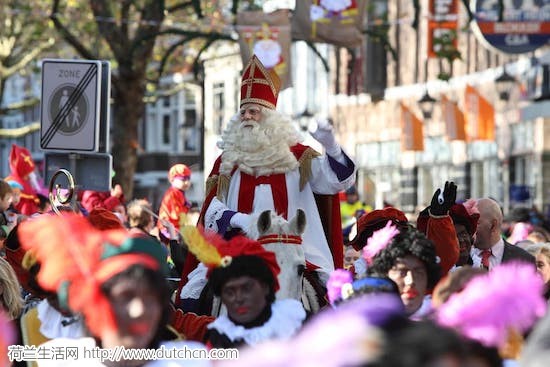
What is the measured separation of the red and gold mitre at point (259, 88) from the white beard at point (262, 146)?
16 centimetres

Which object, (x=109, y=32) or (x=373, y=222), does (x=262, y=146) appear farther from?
(x=109, y=32)

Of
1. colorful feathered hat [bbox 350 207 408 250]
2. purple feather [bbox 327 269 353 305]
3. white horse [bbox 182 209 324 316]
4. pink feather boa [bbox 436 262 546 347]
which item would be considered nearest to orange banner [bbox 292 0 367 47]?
colorful feathered hat [bbox 350 207 408 250]

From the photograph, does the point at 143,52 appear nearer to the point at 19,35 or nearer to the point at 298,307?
the point at 19,35

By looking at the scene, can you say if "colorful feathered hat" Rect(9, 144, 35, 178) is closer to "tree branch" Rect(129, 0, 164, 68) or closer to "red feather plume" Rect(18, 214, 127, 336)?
"tree branch" Rect(129, 0, 164, 68)

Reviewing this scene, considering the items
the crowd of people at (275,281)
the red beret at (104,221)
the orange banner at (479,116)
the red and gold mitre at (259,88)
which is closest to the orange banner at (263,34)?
the crowd of people at (275,281)

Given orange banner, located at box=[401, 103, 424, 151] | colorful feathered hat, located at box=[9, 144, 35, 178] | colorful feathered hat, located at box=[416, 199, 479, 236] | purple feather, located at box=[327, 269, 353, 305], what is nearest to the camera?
purple feather, located at box=[327, 269, 353, 305]

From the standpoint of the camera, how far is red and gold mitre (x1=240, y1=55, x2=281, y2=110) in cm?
1029

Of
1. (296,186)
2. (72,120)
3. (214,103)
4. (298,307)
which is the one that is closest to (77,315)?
(298,307)

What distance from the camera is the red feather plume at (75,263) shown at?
4746 millimetres

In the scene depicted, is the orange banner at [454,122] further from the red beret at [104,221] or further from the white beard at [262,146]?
the red beret at [104,221]

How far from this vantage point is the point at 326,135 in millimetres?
9234

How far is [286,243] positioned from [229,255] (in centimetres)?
166

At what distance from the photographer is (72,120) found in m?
12.3

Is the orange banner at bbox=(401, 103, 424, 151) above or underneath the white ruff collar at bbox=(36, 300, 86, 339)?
above
